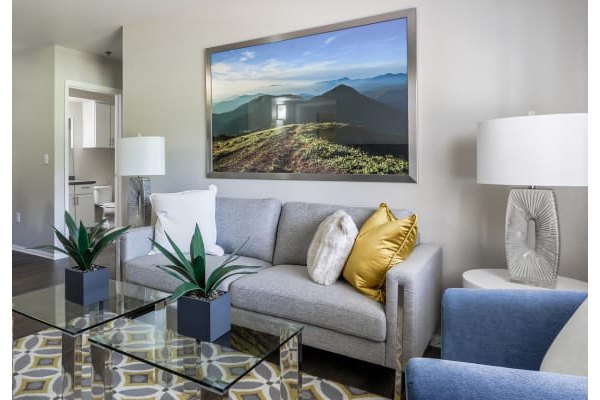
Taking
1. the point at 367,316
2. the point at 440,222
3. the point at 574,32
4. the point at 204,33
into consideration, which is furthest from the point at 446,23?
the point at 204,33

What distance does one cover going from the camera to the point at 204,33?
334 centimetres

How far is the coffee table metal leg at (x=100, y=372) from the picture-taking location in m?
1.61

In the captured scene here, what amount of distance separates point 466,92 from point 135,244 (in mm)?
2380

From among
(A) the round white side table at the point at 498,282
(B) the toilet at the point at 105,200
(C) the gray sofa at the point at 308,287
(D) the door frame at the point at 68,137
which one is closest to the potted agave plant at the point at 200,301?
(C) the gray sofa at the point at 308,287

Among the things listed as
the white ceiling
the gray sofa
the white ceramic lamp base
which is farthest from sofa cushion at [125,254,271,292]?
the white ceiling

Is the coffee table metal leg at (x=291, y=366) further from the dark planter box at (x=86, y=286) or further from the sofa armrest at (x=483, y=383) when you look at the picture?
the dark planter box at (x=86, y=286)

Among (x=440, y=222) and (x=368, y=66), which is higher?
(x=368, y=66)

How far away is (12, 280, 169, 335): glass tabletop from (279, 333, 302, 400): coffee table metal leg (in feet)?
2.45

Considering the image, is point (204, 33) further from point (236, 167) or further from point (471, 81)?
point (471, 81)

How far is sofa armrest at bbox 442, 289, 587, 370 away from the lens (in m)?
1.20

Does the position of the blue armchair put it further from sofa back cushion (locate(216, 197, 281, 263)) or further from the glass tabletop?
sofa back cushion (locate(216, 197, 281, 263))

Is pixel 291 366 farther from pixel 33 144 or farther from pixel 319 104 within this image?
pixel 33 144

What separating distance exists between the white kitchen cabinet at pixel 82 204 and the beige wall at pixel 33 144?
3.16 ft
